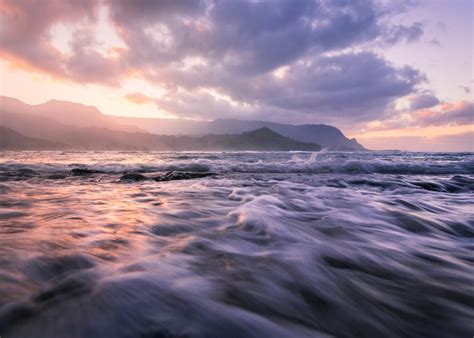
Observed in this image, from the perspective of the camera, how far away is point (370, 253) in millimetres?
2338

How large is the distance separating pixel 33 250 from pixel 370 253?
267 centimetres

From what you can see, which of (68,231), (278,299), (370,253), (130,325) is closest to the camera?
(130,325)

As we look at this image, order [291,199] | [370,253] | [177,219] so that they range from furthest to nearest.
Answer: [291,199] < [177,219] < [370,253]

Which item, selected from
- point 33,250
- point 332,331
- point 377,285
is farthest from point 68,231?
point 377,285

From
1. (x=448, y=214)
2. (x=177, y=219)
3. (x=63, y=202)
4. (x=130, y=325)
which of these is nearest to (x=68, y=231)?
(x=177, y=219)

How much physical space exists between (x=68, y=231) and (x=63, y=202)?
201 cm

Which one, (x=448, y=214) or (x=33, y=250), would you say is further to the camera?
(x=448, y=214)

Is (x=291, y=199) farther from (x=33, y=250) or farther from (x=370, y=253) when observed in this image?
(x=33, y=250)

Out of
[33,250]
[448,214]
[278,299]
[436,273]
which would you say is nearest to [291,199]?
[448,214]

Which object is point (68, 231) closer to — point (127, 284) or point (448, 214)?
point (127, 284)

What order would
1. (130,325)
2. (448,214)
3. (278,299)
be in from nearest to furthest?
(130,325), (278,299), (448,214)

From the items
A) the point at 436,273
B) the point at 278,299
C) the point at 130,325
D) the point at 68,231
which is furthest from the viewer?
the point at 68,231

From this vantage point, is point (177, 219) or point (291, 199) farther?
point (291, 199)

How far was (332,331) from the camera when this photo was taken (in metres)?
1.27
